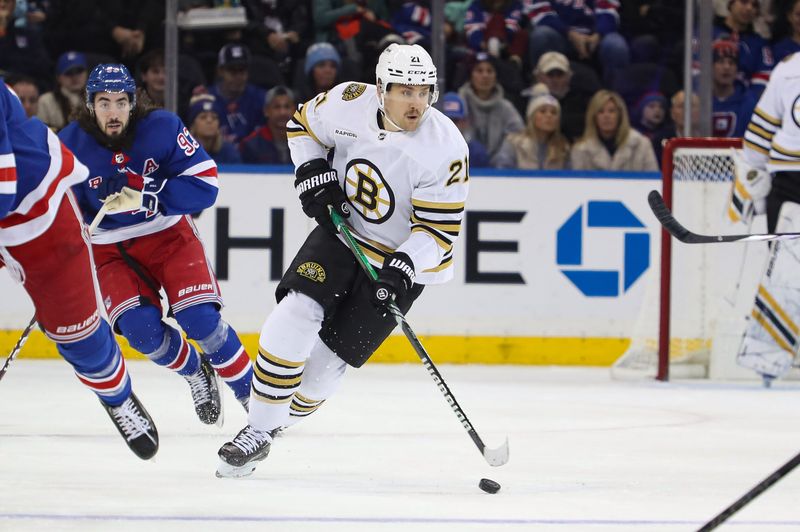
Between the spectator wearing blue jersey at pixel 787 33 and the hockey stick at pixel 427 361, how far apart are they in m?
4.10

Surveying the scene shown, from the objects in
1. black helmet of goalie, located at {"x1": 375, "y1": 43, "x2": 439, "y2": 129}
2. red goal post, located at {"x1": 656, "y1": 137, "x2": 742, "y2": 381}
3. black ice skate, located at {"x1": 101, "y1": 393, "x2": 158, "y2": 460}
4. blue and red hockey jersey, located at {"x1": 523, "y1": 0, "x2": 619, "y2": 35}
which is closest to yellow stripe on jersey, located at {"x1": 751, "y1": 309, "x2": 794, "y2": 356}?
red goal post, located at {"x1": 656, "y1": 137, "x2": 742, "y2": 381}

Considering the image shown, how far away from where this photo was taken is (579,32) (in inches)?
287

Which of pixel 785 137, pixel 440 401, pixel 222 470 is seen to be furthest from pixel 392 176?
pixel 785 137

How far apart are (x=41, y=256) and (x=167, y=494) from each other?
0.62 metres

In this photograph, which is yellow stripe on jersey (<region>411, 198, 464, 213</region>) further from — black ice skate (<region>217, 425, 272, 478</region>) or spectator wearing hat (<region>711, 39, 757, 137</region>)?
spectator wearing hat (<region>711, 39, 757, 137</region>)

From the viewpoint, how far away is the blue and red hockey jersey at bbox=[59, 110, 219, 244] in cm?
429

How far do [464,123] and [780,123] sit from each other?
4.93 ft

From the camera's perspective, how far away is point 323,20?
692cm

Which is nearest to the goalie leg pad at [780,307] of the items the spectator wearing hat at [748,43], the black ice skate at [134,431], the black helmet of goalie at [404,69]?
the spectator wearing hat at [748,43]

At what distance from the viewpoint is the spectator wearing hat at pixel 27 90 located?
6680mm

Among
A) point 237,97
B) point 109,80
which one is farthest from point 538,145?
point 109,80

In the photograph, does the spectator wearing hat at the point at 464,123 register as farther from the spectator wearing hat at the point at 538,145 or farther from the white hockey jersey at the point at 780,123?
the white hockey jersey at the point at 780,123

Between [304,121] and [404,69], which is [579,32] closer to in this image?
[304,121]

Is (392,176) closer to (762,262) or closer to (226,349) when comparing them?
(226,349)
